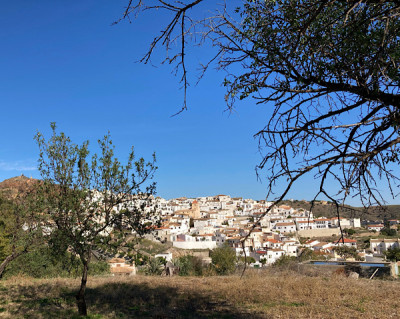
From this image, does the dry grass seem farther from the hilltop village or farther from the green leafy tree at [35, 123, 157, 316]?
the hilltop village

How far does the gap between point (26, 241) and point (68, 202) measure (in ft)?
14.3

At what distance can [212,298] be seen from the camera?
1256 centimetres

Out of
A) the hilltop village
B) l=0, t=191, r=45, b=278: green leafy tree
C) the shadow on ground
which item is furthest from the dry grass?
the hilltop village

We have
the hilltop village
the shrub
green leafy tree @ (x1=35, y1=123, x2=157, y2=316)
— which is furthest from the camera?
the hilltop village

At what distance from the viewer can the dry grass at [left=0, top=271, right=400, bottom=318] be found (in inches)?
390

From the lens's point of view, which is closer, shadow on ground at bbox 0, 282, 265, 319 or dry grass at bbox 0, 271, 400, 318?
dry grass at bbox 0, 271, 400, 318

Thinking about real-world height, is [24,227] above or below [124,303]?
above

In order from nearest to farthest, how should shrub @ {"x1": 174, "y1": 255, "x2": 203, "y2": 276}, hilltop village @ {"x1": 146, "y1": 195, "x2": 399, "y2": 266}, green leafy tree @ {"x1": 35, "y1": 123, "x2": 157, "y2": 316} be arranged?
green leafy tree @ {"x1": 35, "y1": 123, "x2": 157, "y2": 316} < shrub @ {"x1": 174, "y1": 255, "x2": 203, "y2": 276} < hilltop village @ {"x1": 146, "y1": 195, "x2": 399, "y2": 266}

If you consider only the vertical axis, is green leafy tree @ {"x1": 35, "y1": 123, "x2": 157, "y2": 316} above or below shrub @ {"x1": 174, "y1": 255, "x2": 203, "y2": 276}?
above

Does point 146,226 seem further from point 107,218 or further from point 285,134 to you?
point 285,134

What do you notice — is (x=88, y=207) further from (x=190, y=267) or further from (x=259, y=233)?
(x=259, y=233)

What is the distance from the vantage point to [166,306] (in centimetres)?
1129

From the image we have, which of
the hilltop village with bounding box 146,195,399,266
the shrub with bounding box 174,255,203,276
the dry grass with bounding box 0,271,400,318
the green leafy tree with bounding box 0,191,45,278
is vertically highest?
the green leafy tree with bounding box 0,191,45,278

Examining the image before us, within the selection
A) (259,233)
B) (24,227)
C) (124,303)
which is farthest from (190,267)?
(259,233)
